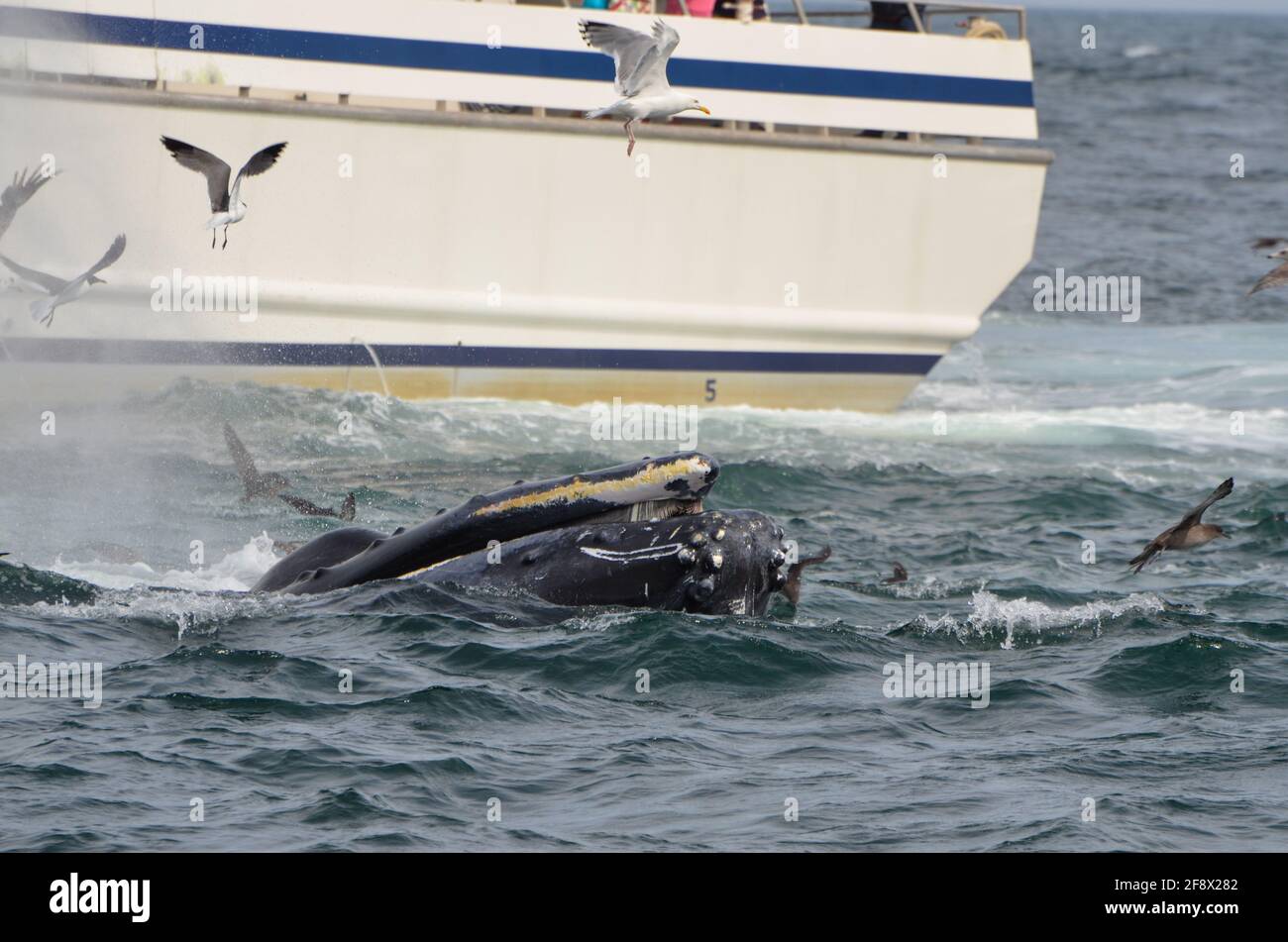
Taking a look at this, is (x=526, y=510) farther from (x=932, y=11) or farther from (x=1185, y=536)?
(x=932, y=11)

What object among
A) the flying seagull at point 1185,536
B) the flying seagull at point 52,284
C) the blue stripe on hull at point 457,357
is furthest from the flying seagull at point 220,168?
the flying seagull at point 1185,536

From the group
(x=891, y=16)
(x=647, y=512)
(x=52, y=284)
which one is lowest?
(x=647, y=512)

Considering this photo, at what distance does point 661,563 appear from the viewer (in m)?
12.6

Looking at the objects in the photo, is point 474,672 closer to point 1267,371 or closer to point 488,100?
point 488,100

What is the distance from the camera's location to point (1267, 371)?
1212 inches

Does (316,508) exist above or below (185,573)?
above

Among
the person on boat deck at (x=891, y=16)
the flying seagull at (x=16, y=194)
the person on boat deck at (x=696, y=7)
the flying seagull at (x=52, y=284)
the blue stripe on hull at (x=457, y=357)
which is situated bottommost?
the blue stripe on hull at (x=457, y=357)

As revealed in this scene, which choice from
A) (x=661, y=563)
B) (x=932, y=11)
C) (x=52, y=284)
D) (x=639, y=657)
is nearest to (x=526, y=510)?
(x=661, y=563)

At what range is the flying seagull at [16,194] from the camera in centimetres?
2019

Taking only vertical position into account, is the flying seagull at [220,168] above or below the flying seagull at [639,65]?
below

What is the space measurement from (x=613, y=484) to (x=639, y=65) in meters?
4.88

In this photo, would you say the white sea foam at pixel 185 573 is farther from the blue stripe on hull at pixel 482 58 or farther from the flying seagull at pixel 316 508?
the blue stripe on hull at pixel 482 58

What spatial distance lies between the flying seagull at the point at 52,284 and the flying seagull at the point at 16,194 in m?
0.48

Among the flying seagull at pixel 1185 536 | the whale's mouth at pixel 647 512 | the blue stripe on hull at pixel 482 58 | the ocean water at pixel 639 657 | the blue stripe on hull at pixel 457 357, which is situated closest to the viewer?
the ocean water at pixel 639 657
